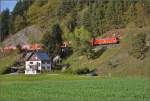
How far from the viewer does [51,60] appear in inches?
2194

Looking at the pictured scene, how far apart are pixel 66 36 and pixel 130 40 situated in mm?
13669

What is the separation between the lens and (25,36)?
241ft

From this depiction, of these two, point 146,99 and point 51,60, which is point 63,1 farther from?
point 146,99

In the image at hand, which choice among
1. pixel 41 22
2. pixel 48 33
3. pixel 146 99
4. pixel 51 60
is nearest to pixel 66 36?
pixel 48 33

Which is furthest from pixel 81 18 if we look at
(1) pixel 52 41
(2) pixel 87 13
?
(1) pixel 52 41

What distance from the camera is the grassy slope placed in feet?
145

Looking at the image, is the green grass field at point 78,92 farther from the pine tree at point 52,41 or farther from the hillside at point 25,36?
the hillside at point 25,36

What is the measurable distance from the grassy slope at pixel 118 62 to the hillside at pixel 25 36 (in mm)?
15083

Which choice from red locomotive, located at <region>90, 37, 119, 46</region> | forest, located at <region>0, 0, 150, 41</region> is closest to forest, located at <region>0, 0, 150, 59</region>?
forest, located at <region>0, 0, 150, 41</region>

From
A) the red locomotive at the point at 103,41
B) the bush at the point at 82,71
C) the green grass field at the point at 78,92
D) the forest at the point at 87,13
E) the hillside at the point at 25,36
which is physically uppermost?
the forest at the point at 87,13

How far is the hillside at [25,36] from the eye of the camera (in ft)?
234

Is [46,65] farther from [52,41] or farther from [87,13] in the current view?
[87,13]

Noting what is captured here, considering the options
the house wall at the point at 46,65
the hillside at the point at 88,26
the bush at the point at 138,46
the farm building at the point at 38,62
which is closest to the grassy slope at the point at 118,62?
the hillside at the point at 88,26

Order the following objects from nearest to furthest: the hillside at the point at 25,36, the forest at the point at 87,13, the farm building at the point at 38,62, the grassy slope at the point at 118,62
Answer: the grassy slope at the point at 118,62 → the farm building at the point at 38,62 → the forest at the point at 87,13 → the hillside at the point at 25,36
